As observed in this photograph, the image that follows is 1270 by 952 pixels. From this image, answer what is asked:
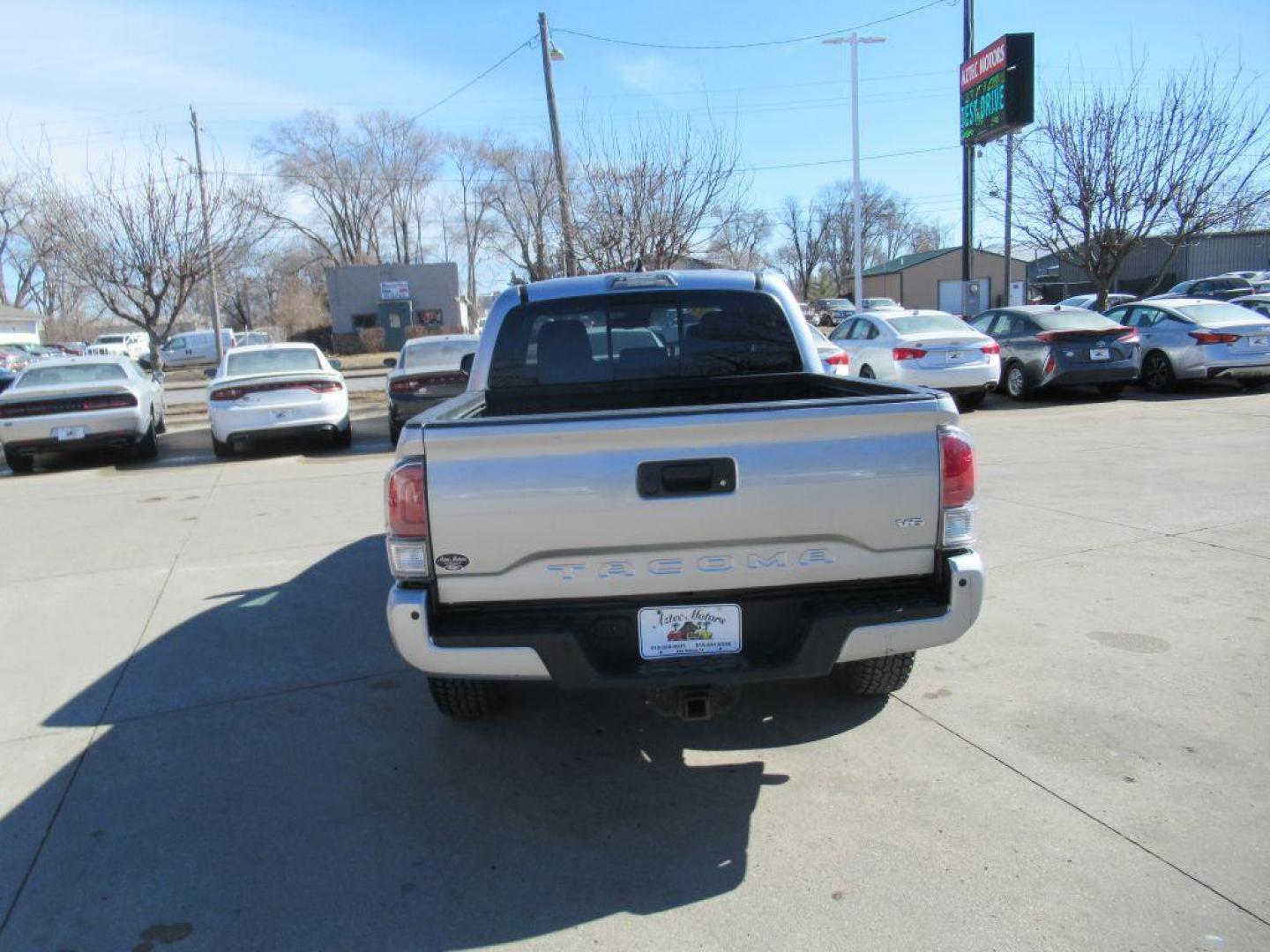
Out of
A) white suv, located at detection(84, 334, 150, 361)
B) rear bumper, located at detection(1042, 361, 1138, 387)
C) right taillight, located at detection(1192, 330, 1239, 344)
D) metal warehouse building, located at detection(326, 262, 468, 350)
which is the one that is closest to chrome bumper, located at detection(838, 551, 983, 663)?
rear bumper, located at detection(1042, 361, 1138, 387)

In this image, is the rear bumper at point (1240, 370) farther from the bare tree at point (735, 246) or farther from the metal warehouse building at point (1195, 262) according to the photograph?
the metal warehouse building at point (1195, 262)

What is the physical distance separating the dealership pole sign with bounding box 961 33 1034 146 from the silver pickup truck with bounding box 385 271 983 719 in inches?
719

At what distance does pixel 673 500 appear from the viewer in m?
2.85

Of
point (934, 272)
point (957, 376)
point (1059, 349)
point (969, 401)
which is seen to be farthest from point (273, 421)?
point (934, 272)

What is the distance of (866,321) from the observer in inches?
586

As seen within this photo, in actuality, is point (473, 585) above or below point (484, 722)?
above

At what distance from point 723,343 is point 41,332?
275ft

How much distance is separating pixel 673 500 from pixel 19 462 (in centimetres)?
1230

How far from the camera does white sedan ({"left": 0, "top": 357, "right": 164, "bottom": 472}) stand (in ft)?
37.2

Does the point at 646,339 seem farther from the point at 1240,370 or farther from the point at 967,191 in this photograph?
the point at 967,191

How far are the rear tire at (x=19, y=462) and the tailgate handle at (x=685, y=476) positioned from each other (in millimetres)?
11971

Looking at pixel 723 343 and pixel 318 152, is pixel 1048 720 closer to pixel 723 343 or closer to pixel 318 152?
pixel 723 343

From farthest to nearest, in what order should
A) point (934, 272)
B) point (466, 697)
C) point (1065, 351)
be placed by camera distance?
point (934, 272)
point (1065, 351)
point (466, 697)

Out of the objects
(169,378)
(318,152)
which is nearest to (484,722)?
(169,378)
